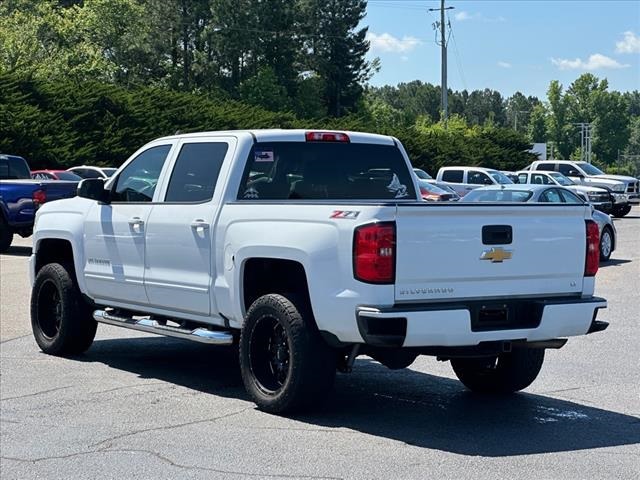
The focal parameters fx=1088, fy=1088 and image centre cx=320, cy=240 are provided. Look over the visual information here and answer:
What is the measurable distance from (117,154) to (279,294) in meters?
38.0

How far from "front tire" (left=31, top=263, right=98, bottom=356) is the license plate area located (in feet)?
14.4

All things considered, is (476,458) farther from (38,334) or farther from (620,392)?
(38,334)

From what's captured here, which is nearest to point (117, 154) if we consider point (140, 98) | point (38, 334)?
point (140, 98)

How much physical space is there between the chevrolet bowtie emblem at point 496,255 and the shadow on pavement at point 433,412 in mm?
1158

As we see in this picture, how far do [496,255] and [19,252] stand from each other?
17324 millimetres

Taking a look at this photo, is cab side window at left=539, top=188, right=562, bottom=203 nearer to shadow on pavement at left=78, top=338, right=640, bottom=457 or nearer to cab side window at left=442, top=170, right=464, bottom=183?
shadow on pavement at left=78, top=338, right=640, bottom=457

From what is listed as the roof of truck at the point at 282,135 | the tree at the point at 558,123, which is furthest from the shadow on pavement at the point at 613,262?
the tree at the point at 558,123

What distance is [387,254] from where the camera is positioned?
22.8 feet

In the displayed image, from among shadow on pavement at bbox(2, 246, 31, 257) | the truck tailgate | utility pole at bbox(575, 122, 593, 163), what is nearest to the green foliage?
shadow on pavement at bbox(2, 246, 31, 257)

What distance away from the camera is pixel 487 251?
23.9 ft

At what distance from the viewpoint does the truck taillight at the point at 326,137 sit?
8.91 m

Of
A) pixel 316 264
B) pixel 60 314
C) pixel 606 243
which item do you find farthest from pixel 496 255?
pixel 606 243

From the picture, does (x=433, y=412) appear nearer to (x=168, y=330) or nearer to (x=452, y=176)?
(x=168, y=330)

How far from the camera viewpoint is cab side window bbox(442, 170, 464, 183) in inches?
1512
